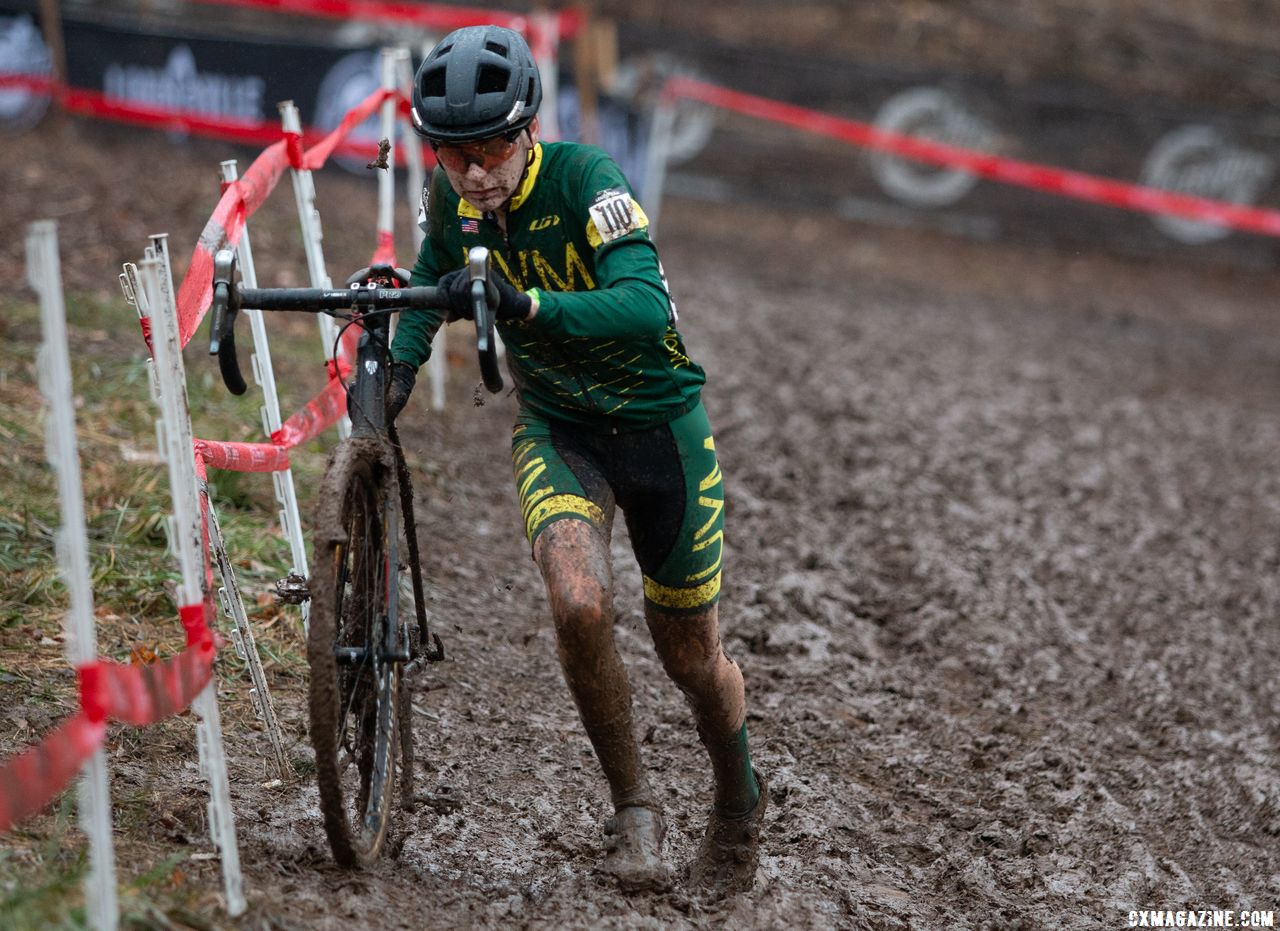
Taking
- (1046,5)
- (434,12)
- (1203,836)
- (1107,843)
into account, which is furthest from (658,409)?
(1046,5)

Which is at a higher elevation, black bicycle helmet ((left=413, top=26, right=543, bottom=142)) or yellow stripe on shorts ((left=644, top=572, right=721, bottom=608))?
black bicycle helmet ((left=413, top=26, right=543, bottom=142))

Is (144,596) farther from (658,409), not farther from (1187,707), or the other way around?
(1187,707)

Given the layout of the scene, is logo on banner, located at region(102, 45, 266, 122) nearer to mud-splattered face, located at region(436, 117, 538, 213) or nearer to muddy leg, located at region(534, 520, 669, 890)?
mud-splattered face, located at region(436, 117, 538, 213)

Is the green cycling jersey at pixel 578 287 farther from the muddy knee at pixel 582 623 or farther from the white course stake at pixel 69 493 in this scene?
the white course stake at pixel 69 493

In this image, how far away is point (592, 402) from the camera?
370 centimetres

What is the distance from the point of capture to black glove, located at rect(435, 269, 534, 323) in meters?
3.15

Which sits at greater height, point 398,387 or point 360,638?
point 398,387

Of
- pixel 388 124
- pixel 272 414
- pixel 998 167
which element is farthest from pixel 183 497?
pixel 998 167

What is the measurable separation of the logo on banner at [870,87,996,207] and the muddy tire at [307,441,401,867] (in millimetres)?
12445

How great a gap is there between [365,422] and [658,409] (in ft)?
2.59

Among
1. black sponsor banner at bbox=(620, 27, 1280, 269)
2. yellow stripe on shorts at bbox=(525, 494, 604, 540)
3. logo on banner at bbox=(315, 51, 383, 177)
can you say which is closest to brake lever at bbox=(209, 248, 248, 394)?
yellow stripe on shorts at bbox=(525, 494, 604, 540)

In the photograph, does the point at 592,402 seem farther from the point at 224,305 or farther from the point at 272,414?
the point at 272,414

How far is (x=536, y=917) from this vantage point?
3500 millimetres

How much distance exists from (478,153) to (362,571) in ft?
3.72
